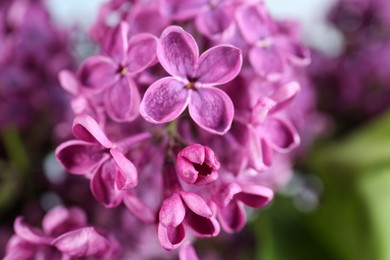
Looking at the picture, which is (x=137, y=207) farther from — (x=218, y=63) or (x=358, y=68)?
(x=358, y=68)

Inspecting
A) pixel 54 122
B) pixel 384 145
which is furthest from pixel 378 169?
pixel 54 122

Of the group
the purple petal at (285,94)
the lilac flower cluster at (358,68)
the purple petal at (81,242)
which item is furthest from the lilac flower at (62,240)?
the lilac flower cluster at (358,68)

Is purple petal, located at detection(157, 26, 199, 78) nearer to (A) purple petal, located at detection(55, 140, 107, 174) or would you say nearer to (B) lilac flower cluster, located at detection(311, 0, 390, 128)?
(A) purple petal, located at detection(55, 140, 107, 174)

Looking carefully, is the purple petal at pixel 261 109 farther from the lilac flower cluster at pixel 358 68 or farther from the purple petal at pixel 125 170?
the lilac flower cluster at pixel 358 68

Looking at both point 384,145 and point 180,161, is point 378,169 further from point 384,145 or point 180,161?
point 180,161

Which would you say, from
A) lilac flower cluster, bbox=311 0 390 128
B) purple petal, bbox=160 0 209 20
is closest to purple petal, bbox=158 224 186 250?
purple petal, bbox=160 0 209 20

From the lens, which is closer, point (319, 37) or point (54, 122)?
point (54, 122)
